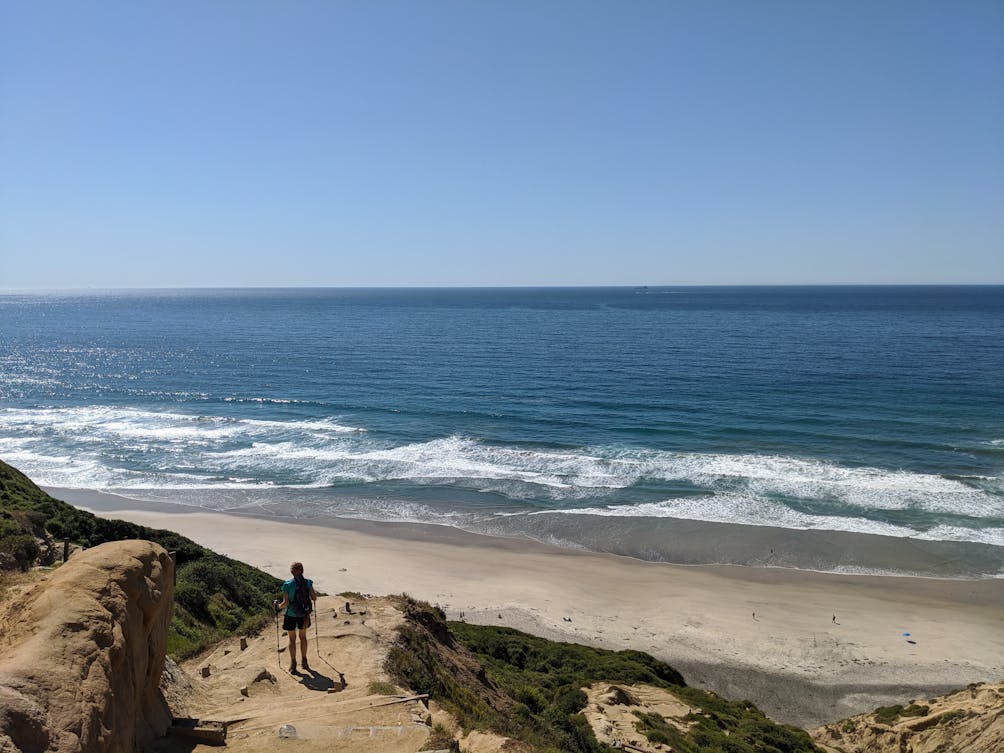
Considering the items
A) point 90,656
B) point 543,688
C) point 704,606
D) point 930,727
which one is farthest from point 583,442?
point 90,656

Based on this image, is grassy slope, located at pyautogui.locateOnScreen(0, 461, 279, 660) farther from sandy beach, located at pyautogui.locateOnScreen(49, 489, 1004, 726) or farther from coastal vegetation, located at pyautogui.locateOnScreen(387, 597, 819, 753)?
sandy beach, located at pyautogui.locateOnScreen(49, 489, 1004, 726)

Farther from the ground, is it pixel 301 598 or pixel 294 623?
pixel 301 598

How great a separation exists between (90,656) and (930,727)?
706 inches

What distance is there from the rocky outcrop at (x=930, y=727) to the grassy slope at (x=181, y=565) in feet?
49.4

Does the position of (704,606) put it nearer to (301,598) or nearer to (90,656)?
(301,598)

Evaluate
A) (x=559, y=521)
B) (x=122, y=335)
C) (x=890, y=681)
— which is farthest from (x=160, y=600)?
(x=122, y=335)

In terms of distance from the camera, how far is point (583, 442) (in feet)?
140

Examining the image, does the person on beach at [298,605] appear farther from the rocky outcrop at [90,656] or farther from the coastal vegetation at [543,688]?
the rocky outcrop at [90,656]

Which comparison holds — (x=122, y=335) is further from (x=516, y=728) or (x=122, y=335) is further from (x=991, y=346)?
(x=991, y=346)

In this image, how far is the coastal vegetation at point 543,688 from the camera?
11.9 meters

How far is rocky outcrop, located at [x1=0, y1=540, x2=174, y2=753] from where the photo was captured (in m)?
6.32

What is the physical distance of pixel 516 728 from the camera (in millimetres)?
11156

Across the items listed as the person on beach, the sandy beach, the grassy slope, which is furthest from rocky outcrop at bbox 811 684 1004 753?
the grassy slope

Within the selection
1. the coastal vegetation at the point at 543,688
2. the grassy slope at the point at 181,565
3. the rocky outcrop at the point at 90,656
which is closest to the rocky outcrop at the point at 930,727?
the coastal vegetation at the point at 543,688
